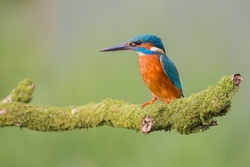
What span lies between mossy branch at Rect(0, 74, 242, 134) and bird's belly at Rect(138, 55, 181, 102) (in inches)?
5.7

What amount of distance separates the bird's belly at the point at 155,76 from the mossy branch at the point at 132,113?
0.14m

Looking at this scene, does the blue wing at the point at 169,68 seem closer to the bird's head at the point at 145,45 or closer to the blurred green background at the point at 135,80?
the bird's head at the point at 145,45

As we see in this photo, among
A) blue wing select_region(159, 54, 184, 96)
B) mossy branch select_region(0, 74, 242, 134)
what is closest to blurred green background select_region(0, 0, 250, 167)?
mossy branch select_region(0, 74, 242, 134)

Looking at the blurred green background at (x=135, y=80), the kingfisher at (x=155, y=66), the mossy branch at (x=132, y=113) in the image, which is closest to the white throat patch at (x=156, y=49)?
the kingfisher at (x=155, y=66)

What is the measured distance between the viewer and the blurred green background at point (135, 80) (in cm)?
506

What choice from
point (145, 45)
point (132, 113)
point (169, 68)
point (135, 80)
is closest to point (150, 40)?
point (145, 45)

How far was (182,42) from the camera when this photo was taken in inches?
215

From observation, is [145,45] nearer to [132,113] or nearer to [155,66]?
[155,66]

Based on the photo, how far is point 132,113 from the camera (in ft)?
8.86

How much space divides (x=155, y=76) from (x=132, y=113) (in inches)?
9.2

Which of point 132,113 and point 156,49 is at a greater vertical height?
point 156,49

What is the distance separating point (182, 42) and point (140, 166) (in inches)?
44.5

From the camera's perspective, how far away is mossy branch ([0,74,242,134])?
2.33 meters
